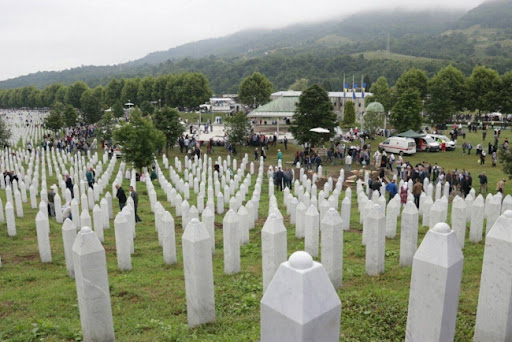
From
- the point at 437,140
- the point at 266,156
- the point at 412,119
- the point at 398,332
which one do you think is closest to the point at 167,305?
the point at 398,332

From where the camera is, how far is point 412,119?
126ft

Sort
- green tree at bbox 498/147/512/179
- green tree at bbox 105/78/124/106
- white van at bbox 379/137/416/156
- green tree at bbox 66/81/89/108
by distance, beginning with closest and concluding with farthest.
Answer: green tree at bbox 498/147/512/179, white van at bbox 379/137/416/156, green tree at bbox 105/78/124/106, green tree at bbox 66/81/89/108

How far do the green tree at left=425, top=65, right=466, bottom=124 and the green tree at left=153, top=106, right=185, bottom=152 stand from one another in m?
28.5

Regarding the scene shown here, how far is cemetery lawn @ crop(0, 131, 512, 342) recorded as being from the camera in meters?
5.42

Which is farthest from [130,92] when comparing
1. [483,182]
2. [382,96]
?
[483,182]

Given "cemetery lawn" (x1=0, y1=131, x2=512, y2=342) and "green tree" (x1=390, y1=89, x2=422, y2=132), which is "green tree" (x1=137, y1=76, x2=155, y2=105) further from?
"cemetery lawn" (x1=0, y1=131, x2=512, y2=342)

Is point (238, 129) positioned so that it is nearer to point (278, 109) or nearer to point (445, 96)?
point (278, 109)

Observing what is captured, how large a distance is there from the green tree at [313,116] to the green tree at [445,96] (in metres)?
19.0

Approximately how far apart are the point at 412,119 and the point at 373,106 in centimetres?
723

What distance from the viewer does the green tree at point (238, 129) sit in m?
31.7

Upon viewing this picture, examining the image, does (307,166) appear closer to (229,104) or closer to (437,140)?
(437,140)

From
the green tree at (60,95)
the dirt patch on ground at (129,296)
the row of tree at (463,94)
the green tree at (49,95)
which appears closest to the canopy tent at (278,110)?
the row of tree at (463,94)

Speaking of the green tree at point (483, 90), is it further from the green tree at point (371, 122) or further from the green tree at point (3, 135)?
the green tree at point (3, 135)

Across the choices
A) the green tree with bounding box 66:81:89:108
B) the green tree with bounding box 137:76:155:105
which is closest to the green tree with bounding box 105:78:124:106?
the green tree with bounding box 137:76:155:105
